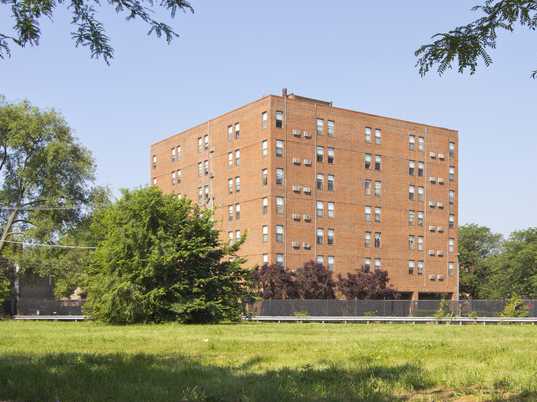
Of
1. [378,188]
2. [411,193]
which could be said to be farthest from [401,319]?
[411,193]

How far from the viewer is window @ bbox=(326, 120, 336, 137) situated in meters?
84.6

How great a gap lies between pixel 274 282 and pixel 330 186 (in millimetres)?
15156

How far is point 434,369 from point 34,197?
57099 millimetres

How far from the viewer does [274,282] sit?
74.6 m

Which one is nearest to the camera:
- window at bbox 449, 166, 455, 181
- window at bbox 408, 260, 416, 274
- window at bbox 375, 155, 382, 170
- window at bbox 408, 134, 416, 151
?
window at bbox 375, 155, 382, 170

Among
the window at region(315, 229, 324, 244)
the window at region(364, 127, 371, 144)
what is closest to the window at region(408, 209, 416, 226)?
the window at region(364, 127, 371, 144)

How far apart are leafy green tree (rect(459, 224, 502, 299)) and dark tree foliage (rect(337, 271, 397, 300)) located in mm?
44450

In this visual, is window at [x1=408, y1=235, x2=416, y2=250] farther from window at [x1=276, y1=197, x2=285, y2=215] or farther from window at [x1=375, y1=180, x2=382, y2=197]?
window at [x1=276, y1=197, x2=285, y2=215]

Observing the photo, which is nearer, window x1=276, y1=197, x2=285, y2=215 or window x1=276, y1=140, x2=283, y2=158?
window x1=276, y1=197, x2=285, y2=215

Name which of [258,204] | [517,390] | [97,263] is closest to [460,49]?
[517,390]

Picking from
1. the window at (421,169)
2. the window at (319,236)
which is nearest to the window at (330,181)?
the window at (319,236)

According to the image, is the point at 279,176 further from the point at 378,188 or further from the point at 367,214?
the point at 378,188

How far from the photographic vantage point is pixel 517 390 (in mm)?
9453

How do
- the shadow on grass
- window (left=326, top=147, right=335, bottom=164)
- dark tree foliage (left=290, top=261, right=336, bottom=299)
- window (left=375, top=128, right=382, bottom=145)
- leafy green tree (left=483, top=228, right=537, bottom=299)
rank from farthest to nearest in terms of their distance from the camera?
leafy green tree (left=483, top=228, right=537, bottom=299)
window (left=375, top=128, right=382, bottom=145)
window (left=326, top=147, right=335, bottom=164)
dark tree foliage (left=290, top=261, right=336, bottom=299)
the shadow on grass
